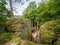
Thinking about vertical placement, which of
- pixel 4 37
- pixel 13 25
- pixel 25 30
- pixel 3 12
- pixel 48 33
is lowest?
pixel 4 37

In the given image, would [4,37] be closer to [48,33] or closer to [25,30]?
[25,30]

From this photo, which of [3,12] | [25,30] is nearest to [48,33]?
[25,30]

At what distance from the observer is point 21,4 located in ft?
52.6

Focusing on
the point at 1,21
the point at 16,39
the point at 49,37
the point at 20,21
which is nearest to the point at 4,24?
the point at 1,21

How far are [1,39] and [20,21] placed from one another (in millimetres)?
1789

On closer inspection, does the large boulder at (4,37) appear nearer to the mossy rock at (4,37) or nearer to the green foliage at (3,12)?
the mossy rock at (4,37)

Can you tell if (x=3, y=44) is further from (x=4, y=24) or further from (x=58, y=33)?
(x=58, y=33)

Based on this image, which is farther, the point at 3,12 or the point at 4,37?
the point at 3,12

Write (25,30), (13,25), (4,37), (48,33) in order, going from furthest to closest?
(13,25) < (25,30) < (48,33) < (4,37)

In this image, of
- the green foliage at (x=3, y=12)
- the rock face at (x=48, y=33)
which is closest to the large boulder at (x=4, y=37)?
the green foliage at (x=3, y=12)

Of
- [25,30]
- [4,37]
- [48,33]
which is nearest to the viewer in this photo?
[4,37]

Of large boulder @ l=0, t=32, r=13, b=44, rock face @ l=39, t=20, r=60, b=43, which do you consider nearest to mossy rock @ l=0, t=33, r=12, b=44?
large boulder @ l=0, t=32, r=13, b=44

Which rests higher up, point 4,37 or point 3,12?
point 3,12

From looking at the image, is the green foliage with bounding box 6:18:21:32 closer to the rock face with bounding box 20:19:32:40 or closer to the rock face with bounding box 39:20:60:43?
the rock face with bounding box 20:19:32:40
